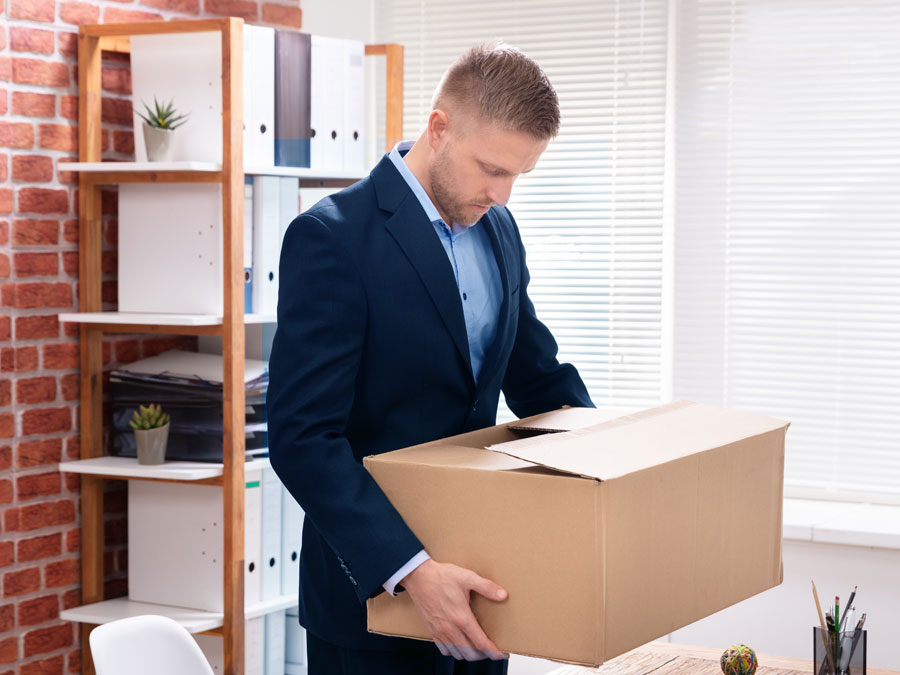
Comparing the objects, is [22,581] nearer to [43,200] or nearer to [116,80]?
[43,200]

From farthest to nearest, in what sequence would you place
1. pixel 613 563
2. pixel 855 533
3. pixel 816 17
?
pixel 816 17 → pixel 855 533 → pixel 613 563

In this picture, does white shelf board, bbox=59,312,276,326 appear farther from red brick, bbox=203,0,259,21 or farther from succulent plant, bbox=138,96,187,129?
red brick, bbox=203,0,259,21

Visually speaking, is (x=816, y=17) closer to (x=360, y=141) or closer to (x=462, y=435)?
(x=360, y=141)

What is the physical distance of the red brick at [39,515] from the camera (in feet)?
8.30

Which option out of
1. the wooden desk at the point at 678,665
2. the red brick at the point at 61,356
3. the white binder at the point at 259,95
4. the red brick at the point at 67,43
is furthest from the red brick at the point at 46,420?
the wooden desk at the point at 678,665

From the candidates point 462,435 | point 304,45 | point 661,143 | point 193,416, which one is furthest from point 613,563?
point 661,143

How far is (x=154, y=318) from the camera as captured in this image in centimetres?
254

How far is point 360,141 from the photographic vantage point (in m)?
2.87

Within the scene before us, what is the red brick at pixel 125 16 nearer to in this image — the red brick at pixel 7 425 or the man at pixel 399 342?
the red brick at pixel 7 425

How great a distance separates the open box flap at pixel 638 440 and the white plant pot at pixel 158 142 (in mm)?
1539

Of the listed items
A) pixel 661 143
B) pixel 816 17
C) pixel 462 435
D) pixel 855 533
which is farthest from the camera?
pixel 661 143

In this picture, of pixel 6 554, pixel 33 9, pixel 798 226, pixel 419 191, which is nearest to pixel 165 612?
pixel 6 554

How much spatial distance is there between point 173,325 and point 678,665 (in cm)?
139

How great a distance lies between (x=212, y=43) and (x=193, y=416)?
0.90 m
